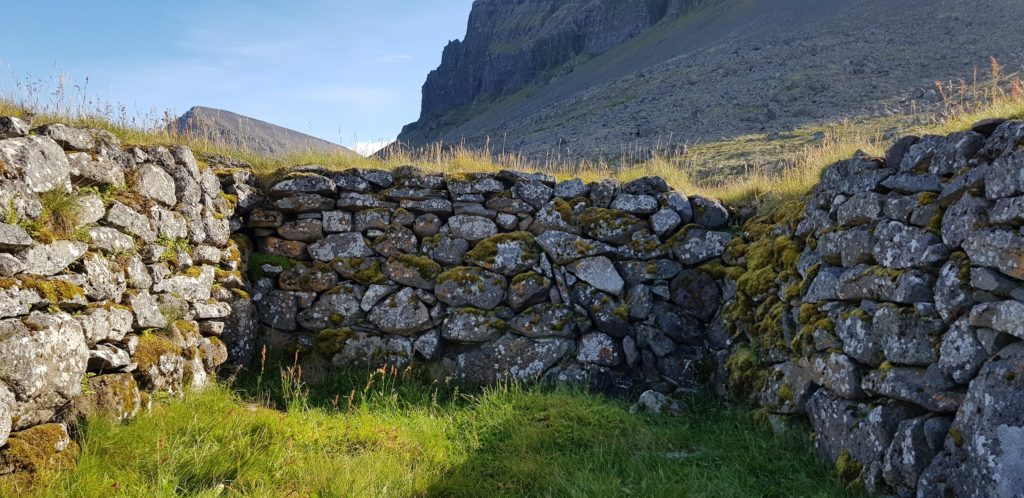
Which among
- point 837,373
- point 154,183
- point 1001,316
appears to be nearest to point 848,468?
point 837,373

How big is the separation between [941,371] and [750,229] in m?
3.17

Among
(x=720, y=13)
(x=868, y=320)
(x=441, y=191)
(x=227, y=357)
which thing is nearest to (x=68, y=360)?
(x=227, y=357)

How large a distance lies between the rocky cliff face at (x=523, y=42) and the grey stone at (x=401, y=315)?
8036cm

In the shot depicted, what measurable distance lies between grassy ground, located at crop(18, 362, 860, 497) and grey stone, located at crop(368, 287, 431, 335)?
1106mm

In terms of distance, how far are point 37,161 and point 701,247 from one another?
237 inches

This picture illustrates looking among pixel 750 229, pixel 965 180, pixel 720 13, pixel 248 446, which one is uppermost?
pixel 720 13

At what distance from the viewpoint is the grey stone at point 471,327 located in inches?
261

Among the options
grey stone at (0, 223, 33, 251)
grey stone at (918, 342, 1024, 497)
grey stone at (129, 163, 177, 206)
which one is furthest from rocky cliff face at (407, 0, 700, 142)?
grey stone at (0, 223, 33, 251)

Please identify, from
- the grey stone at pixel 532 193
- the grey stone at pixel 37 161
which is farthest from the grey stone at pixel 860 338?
the grey stone at pixel 37 161

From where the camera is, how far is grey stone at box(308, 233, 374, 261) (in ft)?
23.1

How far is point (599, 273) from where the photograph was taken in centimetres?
689

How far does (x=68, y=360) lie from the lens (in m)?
3.89

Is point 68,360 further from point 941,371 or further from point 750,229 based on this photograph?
point 750,229

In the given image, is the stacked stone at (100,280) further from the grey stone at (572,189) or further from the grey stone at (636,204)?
the grey stone at (636,204)
